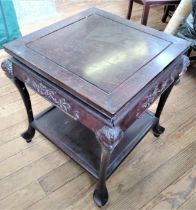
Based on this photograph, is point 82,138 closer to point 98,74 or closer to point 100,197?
point 100,197

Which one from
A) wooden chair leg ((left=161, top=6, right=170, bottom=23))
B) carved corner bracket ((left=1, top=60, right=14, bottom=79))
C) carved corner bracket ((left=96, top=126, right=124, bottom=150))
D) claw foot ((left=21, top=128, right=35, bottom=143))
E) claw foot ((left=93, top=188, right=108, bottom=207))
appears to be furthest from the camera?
wooden chair leg ((left=161, top=6, right=170, bottom=23))

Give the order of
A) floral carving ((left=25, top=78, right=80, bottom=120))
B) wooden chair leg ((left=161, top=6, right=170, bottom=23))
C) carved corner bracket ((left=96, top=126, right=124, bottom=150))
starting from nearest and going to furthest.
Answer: carved corner bracket ((left=96, top=126, right=124, bottom=150)), floral carving ((left=25, top=78, right=80, bottom=120)), wooden chair leg ((left=161, top=6, right=170, bottom=23))

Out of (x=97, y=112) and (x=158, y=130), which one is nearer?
(x=97, y=112)

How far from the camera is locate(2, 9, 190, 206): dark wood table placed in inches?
28.0

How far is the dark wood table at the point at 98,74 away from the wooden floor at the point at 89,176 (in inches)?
5.1

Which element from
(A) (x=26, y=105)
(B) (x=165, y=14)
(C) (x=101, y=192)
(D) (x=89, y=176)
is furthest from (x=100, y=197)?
(B) (x=165, y=14)

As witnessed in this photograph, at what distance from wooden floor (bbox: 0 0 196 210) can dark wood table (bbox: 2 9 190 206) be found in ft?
0.43

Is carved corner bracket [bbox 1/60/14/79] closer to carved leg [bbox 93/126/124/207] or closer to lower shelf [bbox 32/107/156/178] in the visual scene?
lower shelf [bbox 32/107/156/178]

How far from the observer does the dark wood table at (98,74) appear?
71 centimetres

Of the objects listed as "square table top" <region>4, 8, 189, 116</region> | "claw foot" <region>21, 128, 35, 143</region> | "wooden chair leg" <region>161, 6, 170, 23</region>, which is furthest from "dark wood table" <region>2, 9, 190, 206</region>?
"wooden chair leg" <region>161, 6, 170, 23</region>

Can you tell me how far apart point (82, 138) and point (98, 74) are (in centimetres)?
45

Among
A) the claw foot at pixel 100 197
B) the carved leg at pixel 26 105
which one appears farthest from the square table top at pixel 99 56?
the claw foot at pixel 100 197

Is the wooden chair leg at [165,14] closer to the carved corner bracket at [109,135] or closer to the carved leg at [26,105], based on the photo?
the carved leg at [26,105]

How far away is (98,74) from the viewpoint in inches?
30.1
